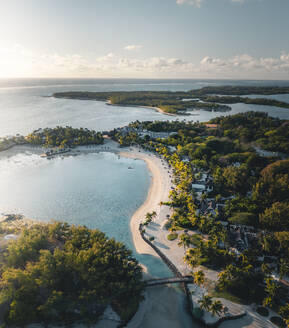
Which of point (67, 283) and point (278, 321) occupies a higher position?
point (67, 283)

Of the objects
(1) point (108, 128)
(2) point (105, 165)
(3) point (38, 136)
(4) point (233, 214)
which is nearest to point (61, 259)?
(4) point (233, 214)

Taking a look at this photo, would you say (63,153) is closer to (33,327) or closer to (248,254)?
(33,327)

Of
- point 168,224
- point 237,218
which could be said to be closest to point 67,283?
point 168,224

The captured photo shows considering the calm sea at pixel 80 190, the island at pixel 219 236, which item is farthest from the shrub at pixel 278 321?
the calm sea at pixel 80 190

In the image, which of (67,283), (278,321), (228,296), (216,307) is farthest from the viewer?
(228,296)

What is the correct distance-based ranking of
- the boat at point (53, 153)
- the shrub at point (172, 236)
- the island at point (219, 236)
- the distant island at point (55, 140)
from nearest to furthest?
the island at point (219, 236) → the shrub at point (172, 236) → the boat at point (53, 153) → the distant island at point (55, 140)

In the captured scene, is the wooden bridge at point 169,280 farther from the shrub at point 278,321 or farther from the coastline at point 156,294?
the shrub at point 278,321

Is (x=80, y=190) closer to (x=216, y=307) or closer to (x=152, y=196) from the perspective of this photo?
(x=152, y=196)
